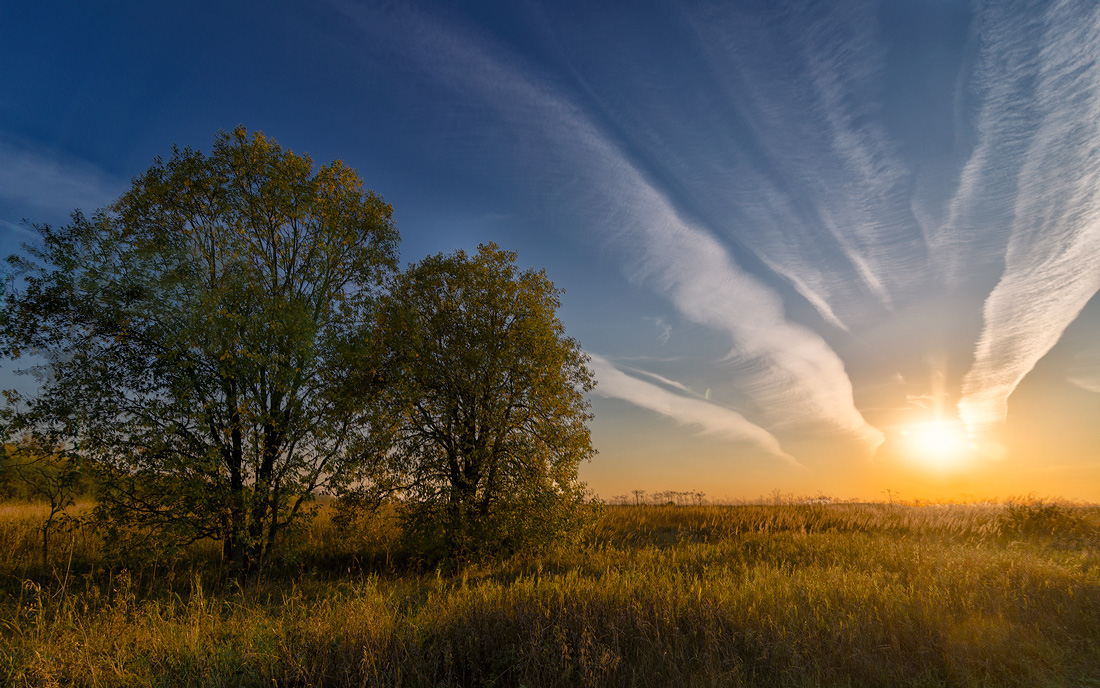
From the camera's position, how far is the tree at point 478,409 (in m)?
15.8

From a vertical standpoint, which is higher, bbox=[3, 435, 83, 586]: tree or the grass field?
bbox=[3, 435, 83, 586]: tree

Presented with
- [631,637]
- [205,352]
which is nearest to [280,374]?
[205,352]

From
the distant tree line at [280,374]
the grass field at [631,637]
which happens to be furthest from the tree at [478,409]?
the grass field at [631,637]

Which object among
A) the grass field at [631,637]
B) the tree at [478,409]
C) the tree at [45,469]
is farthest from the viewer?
the tree at [478,409]

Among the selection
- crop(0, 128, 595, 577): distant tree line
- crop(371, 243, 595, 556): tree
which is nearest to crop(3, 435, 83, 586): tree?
crop(0, 128, 595, 577): distant tree line

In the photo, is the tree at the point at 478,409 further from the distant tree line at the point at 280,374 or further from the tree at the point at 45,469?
the tree at the point at 45,469

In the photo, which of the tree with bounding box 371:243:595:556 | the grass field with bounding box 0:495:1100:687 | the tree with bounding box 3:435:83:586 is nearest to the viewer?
the grass field with bounding box 0:495:1100:687

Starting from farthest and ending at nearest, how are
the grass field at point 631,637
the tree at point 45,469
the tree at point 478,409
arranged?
the tree at point 478,409, the tree at point 45,469, the grass field at point 631,637

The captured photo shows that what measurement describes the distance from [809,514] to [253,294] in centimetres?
2472

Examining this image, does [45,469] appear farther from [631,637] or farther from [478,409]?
[631,637]

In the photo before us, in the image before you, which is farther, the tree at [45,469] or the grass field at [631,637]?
the tree at [45,469]

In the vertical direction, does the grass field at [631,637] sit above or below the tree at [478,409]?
below

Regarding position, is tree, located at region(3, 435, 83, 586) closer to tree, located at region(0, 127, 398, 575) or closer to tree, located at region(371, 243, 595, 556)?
tree, located at region(0, 127, 398, 575)

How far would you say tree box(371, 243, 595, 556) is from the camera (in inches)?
623
